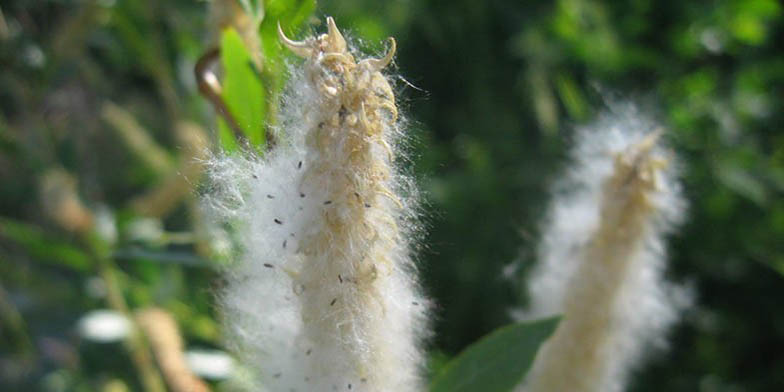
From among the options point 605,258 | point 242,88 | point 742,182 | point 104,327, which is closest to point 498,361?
point 605,258

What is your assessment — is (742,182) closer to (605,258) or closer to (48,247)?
(605,258)

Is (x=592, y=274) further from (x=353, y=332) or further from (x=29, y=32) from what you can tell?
(x=29, y=32)

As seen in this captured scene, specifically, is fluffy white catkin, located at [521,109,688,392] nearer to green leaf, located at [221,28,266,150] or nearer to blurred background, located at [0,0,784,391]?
blurred background, located at [0,0,784,391]

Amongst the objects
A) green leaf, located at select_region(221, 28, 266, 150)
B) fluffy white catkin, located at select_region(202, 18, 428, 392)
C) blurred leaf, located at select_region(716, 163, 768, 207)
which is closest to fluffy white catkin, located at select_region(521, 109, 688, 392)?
fluffy white catkin, located at select_region(202, 18, 428, 392)

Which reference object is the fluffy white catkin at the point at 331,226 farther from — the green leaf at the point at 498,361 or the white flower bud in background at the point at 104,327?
the white flower bud in background at the point at 104,327

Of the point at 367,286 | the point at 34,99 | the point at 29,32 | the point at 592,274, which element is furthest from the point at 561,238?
the point at 29,32

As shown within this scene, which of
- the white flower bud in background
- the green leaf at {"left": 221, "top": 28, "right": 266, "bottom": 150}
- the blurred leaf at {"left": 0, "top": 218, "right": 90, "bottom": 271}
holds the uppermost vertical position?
the blurred leaf at {"left": 0, "top": 218, "right": 90, "bottom": 271}

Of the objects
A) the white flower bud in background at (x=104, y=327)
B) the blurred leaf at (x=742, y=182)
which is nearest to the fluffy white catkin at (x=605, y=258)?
the blurred leaf at (x=742, y=182)

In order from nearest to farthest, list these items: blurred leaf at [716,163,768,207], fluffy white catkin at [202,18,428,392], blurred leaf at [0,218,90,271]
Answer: fluffy white catkin at [202,18,428,392]
blurred leaf at [0,218,90,271]
blurred leaf at [716,163,768,207]
